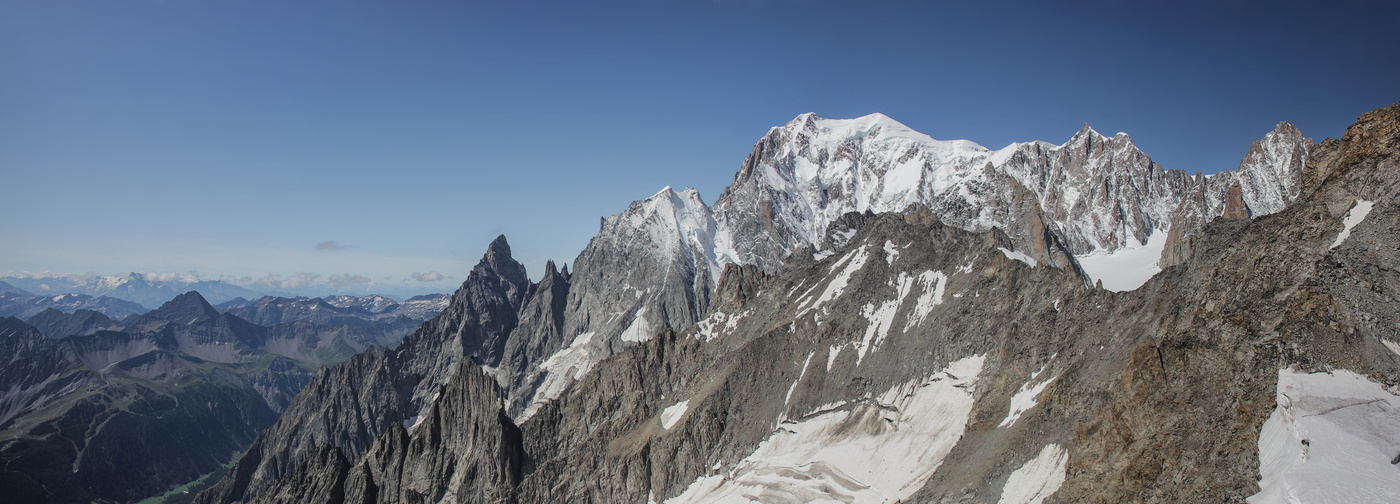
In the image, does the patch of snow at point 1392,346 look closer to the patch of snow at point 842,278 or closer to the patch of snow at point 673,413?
the patch of snow at point 842,278

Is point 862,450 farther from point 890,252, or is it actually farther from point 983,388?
point 890,252

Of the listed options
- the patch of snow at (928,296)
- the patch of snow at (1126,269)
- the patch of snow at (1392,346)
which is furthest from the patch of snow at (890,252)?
the patch of snow at (1392,346)

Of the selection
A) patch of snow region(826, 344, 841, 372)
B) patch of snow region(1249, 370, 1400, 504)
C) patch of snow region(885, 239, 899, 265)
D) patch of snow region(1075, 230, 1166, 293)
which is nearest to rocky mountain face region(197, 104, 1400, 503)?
patch of snow region(1249, 370, 1400, 504)

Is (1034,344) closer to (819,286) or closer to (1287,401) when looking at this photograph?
(1287,401)

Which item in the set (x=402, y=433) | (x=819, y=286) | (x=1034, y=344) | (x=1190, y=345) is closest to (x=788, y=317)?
(x=819, y=286)

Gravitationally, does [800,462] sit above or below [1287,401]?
below

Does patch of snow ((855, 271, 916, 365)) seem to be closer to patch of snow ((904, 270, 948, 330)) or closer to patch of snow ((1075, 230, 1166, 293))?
patch of snow ((904, 270, 948, 330))

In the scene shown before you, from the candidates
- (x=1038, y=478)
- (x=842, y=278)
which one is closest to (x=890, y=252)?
(x=842, y=278)

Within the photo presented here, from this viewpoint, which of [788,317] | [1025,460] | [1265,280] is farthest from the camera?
[788,317]
